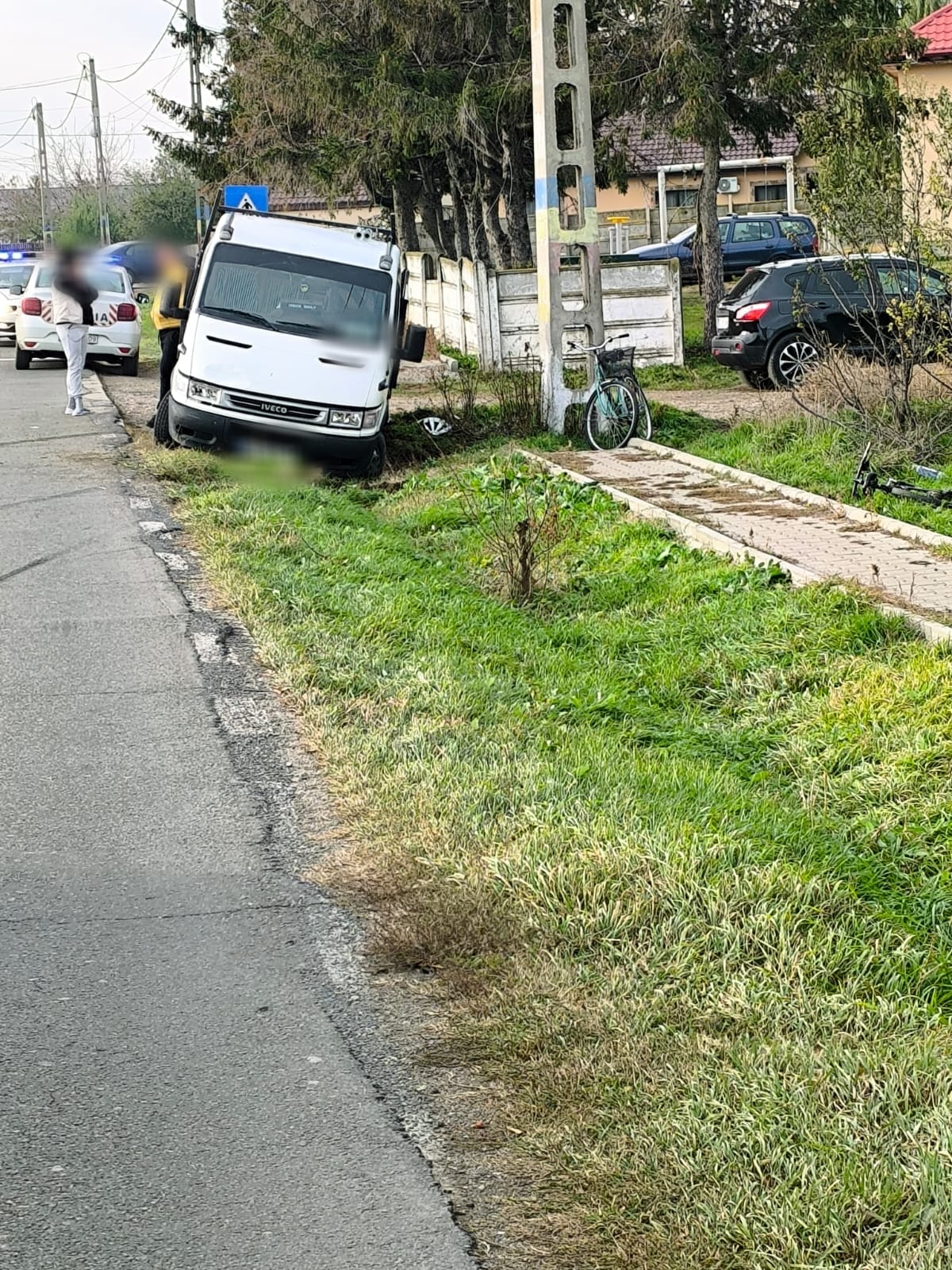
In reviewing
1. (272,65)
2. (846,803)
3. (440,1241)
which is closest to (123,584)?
(846,803)

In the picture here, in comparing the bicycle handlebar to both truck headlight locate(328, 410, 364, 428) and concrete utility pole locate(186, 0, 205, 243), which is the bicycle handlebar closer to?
truck headlight locate(328, 410, 364, 428)

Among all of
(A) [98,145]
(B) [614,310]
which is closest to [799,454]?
(B) [614,310]

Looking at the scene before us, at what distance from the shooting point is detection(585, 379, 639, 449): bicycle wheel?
16.3 m

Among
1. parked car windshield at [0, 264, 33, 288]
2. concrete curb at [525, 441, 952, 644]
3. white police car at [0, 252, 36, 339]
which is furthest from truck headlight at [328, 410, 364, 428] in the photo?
parked car windshield at [0, 264, 33, 288]

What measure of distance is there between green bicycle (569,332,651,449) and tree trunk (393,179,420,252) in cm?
1930

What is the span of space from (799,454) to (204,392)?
5431 mm

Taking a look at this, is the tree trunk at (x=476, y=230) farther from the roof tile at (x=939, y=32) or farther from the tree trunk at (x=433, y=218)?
the roof tile at (x=939, y=32)

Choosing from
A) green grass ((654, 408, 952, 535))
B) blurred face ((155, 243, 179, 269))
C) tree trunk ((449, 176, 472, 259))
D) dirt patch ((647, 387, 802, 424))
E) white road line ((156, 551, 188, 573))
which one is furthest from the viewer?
tree trunk ((449, 176, 472, 259))

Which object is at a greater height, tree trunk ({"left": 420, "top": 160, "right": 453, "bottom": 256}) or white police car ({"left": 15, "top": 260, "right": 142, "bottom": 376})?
tree trunk ({"left": 420, "top": 160, "right": 453, "bottom": 256})

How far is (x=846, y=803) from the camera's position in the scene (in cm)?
640

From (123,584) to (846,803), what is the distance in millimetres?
5552

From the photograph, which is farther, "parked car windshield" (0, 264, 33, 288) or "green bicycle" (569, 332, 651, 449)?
"parked car windshield" (0, 264, 33, 288)

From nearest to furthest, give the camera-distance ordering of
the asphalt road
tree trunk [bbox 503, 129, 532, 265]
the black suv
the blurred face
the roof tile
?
the asphalt road → the blurred face → the black suv → tree trunk [bbox 503, 129, 532, 265] → the roof tile

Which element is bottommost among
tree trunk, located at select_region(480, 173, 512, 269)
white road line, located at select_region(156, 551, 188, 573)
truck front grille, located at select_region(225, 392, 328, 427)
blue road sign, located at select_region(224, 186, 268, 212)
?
white road line, located at select_region(156, 551, 188, 573)
